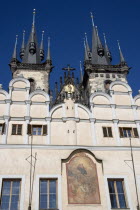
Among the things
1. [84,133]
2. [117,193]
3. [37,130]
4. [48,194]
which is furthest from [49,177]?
[117,193]

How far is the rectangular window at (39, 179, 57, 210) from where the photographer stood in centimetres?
1274

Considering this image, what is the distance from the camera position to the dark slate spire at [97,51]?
105 feet

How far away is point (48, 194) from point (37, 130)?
3.72 metres

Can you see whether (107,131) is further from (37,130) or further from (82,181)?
(37,130)

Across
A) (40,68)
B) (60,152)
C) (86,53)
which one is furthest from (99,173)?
(86,53)

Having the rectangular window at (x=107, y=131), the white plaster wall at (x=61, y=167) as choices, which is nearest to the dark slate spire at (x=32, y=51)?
the rectangular window at (x=107, y=131)

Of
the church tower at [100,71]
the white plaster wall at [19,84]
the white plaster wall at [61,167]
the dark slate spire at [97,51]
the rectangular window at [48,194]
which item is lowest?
the rectangular window at [48,194]

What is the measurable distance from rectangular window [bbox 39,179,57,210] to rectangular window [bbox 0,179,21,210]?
110cm

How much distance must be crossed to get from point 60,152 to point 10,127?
320 cm

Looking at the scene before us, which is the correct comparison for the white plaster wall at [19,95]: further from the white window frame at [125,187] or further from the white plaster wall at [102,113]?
the white window frame at [125,187]

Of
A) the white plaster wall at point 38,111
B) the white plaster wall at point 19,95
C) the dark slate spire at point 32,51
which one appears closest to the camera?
the white plaster wall at point 38,111

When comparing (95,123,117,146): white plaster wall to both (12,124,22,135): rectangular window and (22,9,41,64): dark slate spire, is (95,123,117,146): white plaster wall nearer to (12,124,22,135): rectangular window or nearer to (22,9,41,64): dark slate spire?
(12,124,22,135): rectangular window

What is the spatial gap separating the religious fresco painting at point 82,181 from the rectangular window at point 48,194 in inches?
28.9

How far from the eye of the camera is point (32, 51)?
32.7m
